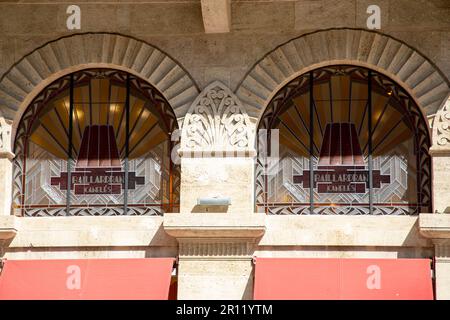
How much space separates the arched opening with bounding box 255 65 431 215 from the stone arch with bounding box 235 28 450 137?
0.85 ft

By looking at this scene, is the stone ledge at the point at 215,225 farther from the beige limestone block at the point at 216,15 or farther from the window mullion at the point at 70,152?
the beige limestone block at the point at 216,15

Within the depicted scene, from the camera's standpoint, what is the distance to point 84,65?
17.2 metres

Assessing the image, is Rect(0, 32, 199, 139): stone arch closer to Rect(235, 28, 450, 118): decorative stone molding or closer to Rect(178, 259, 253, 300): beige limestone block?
Rect(235, 28, 450, 118): decorative stone molding

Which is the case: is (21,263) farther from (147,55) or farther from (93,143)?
(147,55)

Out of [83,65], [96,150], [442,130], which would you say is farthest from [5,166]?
[442,130]

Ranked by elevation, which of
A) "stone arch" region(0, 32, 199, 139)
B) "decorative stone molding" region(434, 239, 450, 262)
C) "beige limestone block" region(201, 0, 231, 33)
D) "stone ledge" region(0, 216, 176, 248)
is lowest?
"decorative stone molding" region(434, 239, 450, 262)

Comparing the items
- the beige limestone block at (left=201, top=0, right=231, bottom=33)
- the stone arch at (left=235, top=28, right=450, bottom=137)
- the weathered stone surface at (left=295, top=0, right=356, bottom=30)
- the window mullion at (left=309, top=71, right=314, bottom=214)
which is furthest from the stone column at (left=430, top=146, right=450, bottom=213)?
the beige limestone block at (left=201, top=0, right=231, bottom=33)

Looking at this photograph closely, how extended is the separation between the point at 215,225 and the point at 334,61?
3095 mm

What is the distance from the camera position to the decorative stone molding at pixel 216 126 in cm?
1656

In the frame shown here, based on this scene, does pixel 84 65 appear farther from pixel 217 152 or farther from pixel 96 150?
pixel 217 152

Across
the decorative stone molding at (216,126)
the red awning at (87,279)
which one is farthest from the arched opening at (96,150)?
the red awning at (87,279)

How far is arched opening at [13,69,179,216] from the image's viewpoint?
17.0m

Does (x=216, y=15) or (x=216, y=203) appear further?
(x=216, y=15)

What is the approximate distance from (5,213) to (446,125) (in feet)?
21.8
